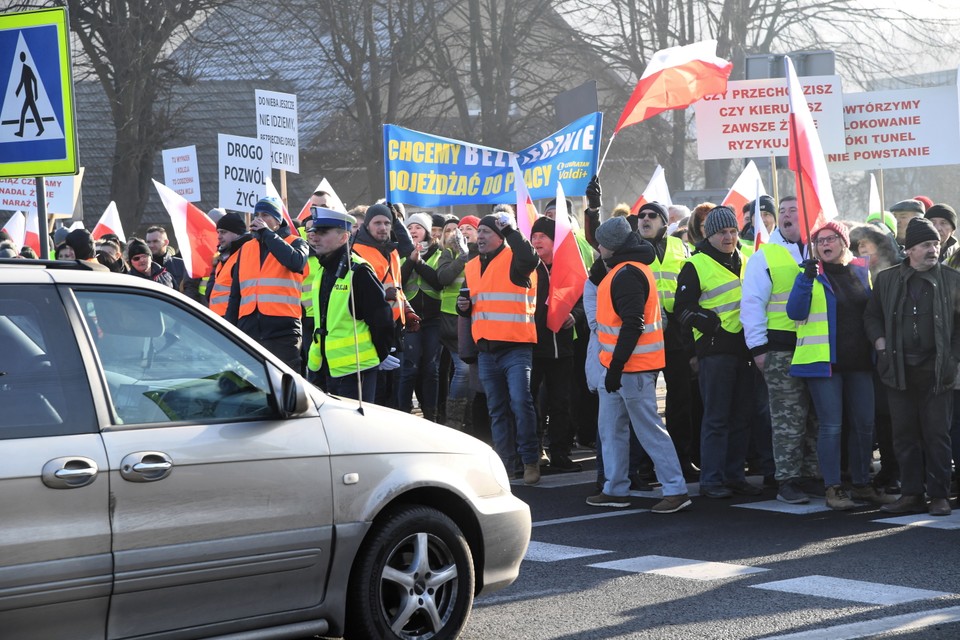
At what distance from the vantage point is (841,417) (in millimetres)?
9297

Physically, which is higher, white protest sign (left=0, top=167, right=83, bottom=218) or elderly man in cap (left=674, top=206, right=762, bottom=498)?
white protest sign (left=0, top=167, right=83, bottom=218)

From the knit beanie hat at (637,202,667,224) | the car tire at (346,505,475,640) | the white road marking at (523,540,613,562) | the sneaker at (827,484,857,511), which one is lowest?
the white road marking at (523,540,613,562)

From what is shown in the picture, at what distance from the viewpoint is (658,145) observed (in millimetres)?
38219

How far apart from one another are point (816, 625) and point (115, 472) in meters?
3.08

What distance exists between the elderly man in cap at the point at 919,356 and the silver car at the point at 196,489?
409 cm

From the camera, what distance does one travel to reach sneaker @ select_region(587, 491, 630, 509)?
943 centimetres

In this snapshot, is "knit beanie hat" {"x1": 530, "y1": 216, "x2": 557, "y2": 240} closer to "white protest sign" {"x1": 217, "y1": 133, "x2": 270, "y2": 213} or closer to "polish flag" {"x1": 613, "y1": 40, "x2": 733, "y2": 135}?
"polish flag" {"x1": 613, "y1": 40, "x2": 733, "y2": 135}

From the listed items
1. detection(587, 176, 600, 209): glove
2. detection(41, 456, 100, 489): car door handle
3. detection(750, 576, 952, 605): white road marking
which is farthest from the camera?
detection(587, 176, 600, 209): glove

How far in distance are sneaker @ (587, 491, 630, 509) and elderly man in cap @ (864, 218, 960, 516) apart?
5.44 ft

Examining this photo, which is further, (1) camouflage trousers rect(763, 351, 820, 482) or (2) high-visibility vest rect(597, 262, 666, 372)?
(1) camouflage trousers rect(763, 351, 820, 482)

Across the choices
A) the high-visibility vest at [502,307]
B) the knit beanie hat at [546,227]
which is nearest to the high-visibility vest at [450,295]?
the knit beanie hat at [546,227]

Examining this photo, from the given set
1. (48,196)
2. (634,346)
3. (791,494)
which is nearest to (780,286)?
(634,346)

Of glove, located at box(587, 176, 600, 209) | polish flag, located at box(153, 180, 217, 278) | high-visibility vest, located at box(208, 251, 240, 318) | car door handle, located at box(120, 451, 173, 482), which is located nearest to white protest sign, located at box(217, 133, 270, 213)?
polish flag, located at box(153, 180, 217, 278)

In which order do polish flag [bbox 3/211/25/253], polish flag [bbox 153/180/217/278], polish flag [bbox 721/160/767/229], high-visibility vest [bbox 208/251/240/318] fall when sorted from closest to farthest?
high-visibility vest [bbox 208/251/240/318], polish flag [bbox 153/180/217/278], polish flag [bbox 721/160/767/229], polish flag [bbox 3/211/25/253]
